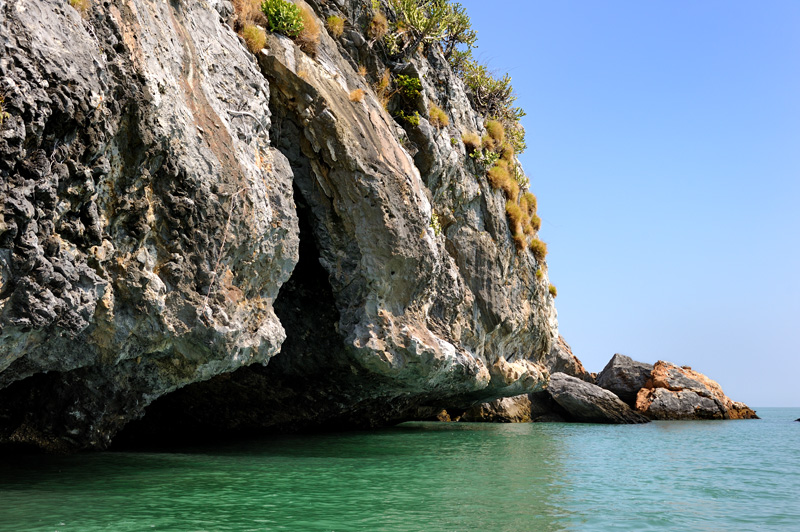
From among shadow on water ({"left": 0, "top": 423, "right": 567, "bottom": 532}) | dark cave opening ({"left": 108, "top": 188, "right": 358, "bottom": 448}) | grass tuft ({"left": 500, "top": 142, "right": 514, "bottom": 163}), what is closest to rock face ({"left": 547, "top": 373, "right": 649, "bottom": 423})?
grass tuft ({"left": 500, "top": 142, "right": 514, "bottom": 163})

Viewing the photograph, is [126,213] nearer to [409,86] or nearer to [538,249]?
[409,86]

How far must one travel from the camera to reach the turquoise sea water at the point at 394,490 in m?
9.27

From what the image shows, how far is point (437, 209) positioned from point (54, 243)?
14864mm

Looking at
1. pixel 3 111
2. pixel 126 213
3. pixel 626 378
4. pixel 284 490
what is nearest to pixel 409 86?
pixel 126 213

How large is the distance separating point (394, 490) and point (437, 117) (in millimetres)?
14645

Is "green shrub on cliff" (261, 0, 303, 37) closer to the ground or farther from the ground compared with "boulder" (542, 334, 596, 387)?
farther from the ground

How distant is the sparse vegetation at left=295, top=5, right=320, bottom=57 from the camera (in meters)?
17.5

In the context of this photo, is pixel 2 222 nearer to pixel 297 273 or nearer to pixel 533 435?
pixel 297 273

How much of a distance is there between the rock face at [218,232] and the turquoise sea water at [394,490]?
2062 mm

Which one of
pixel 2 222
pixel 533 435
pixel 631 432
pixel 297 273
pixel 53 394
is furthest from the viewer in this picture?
pixel 631 432

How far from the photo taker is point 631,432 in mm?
29406

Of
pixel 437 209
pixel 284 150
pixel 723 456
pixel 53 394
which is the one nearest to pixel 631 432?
pixel 723 456

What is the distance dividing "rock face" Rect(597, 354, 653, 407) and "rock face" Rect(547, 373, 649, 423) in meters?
4.93

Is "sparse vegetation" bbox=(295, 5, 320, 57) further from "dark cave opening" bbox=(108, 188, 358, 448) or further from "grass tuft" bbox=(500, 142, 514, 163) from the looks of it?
"grass tuft" bbox=(500, 142, 514, 163)
